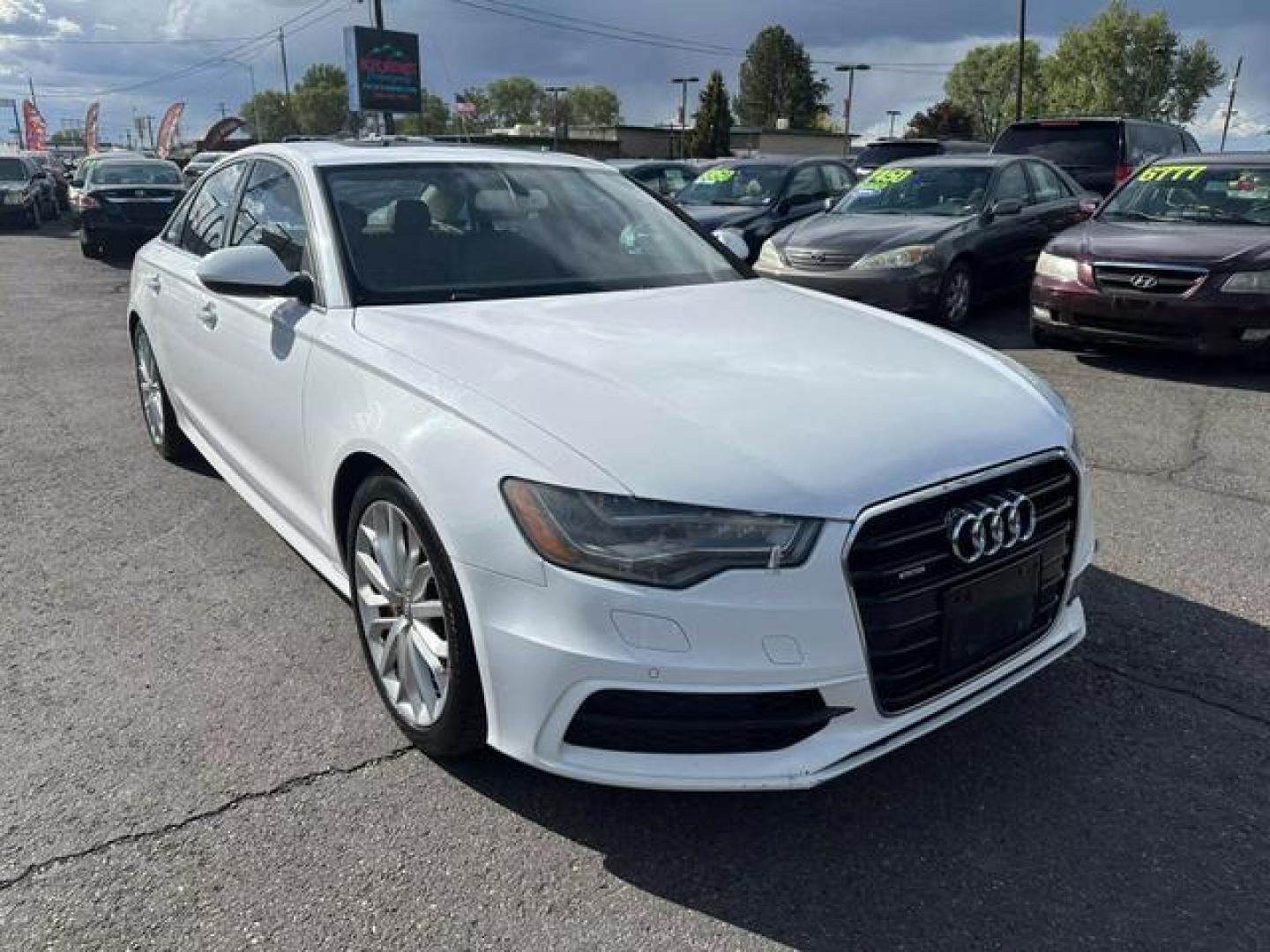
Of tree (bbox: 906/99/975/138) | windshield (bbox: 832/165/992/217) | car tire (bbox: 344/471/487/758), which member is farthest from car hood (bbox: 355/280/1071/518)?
tree (bbox: 906/99/975/138)

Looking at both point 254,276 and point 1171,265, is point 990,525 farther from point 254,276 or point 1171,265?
point 1171,265

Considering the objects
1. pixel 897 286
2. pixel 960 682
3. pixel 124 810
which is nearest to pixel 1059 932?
pixel 960 682

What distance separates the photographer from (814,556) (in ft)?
6.85

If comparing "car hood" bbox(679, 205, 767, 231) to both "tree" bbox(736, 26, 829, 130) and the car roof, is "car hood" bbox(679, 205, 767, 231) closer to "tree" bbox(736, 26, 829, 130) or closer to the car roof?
the car roof

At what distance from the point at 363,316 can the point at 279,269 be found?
38 centimetres

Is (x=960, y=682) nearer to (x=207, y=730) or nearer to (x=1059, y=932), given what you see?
(x=1059, y=932)

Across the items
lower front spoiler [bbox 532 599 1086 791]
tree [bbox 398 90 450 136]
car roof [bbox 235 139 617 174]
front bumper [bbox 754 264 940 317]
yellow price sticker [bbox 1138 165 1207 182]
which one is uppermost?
tree [bbox 398 90 450 136]

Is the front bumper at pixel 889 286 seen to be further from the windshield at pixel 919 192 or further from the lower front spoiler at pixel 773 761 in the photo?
the lower front spoiler at pixel 773 761

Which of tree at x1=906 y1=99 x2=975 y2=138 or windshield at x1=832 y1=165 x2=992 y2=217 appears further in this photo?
tree at x1=906 y1=99 x2=975 y2=138

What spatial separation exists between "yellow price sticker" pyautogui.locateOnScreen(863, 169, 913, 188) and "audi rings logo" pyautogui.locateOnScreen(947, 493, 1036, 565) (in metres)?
8.07

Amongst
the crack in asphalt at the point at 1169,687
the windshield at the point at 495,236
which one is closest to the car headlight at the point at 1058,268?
the windshield at the point at 495,236

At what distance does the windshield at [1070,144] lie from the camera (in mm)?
12750

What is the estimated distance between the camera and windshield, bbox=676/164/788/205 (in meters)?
12.4

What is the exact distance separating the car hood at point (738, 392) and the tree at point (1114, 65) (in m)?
95.7
